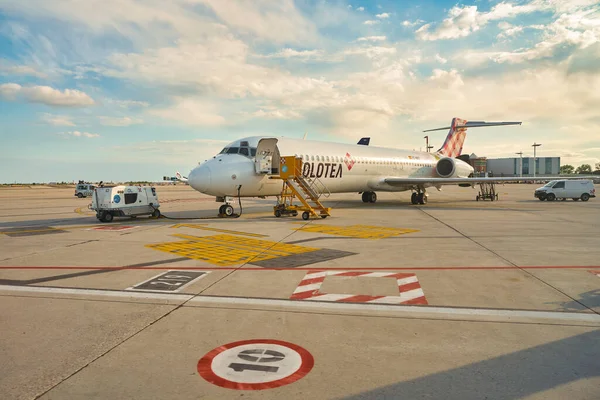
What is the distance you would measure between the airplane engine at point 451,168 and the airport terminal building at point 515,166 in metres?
116

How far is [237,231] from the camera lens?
1345cm

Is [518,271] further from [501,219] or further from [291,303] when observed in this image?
[501,219]

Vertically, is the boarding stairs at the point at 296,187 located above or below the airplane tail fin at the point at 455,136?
below

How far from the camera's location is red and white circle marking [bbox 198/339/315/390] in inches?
135

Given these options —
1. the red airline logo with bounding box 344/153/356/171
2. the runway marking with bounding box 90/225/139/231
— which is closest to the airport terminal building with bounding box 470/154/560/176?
the red airline logo with bounding box 344/153/356/171

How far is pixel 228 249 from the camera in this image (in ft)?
32.8

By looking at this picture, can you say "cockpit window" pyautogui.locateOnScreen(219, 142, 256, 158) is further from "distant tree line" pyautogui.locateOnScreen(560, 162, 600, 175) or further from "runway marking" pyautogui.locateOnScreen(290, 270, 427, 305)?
"distant tree line" pyautogui.locateOnScreen(560, 162, 600, 175)

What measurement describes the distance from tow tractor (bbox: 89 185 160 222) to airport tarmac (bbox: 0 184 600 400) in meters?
7.00

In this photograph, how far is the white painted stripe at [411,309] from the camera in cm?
493

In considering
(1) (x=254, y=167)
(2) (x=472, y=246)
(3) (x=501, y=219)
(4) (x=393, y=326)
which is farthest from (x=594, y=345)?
(1) (x=254, y=167)

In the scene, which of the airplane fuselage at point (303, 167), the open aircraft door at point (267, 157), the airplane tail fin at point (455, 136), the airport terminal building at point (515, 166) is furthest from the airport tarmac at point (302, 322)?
the airport terminal building at point (515, 166)

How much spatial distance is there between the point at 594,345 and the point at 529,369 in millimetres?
1088

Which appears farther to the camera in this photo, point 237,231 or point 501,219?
point 501,219

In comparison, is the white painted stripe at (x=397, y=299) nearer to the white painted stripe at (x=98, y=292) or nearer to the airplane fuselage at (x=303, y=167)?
the white painted stripe at (x=98, y=292)
